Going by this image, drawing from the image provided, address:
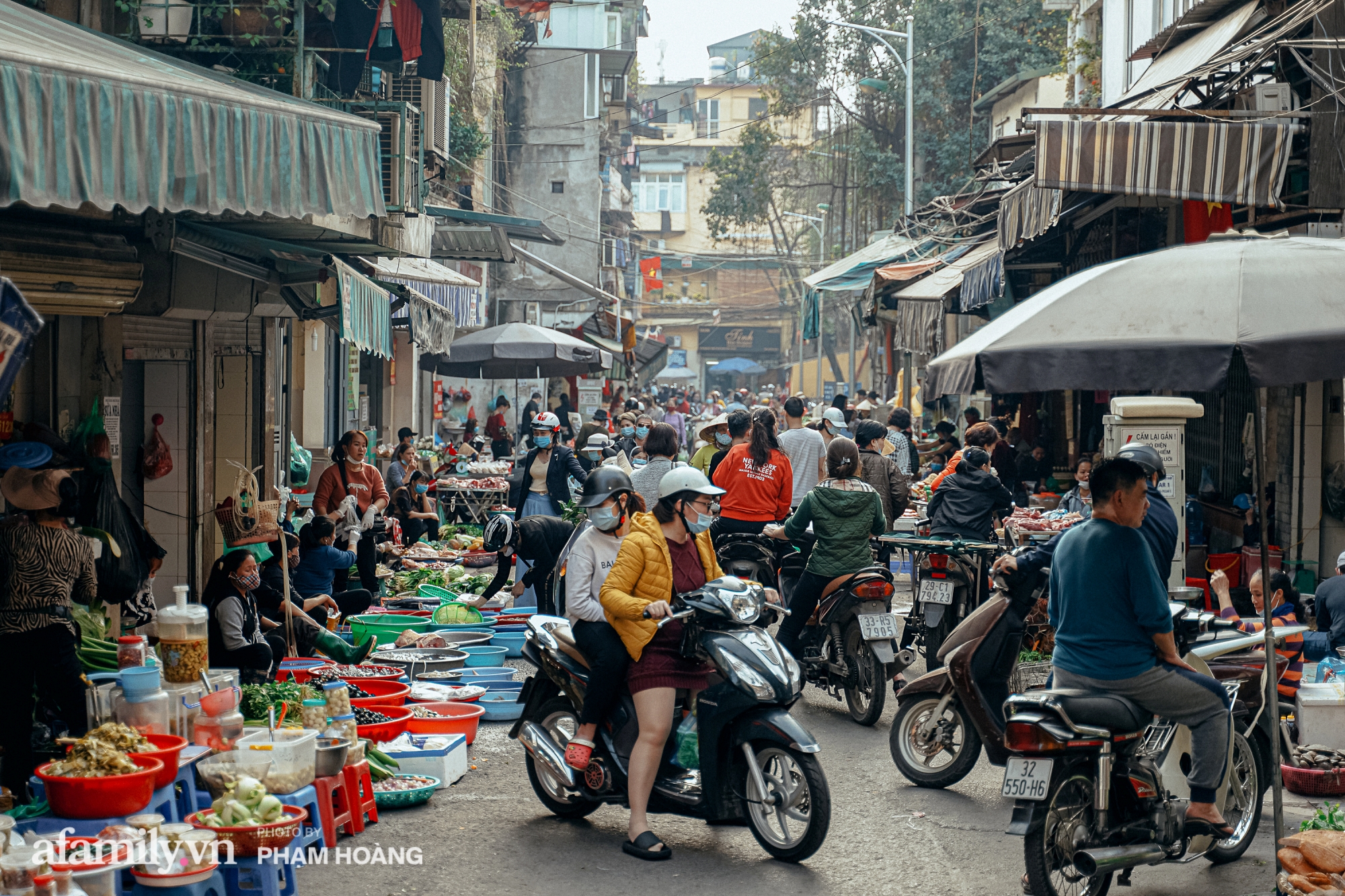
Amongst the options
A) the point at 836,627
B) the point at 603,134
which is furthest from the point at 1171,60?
the point at 603,134

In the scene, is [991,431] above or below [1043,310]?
below

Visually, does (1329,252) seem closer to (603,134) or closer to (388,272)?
(388,272)

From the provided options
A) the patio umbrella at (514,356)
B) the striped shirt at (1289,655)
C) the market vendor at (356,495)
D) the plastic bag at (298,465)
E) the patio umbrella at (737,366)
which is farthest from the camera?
the patio umbrella at (737,366)

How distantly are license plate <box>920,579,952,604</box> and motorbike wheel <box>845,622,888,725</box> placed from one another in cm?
91

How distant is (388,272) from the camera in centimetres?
1697

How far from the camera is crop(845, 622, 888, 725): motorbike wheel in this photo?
27.9ft

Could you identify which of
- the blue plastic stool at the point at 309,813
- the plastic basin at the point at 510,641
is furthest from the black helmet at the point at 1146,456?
the plastic basin at the point at 510,641

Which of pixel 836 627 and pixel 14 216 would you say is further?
pixel 836 627

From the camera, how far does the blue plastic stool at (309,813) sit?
18.5ft

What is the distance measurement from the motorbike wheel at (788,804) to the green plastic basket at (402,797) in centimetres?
188

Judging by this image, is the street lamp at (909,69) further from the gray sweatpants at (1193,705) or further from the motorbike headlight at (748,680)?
the gray sweatpants at (1193,705)

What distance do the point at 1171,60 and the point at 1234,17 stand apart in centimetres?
111

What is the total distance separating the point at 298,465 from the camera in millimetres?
14508

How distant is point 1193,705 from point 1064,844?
78 centimetres
